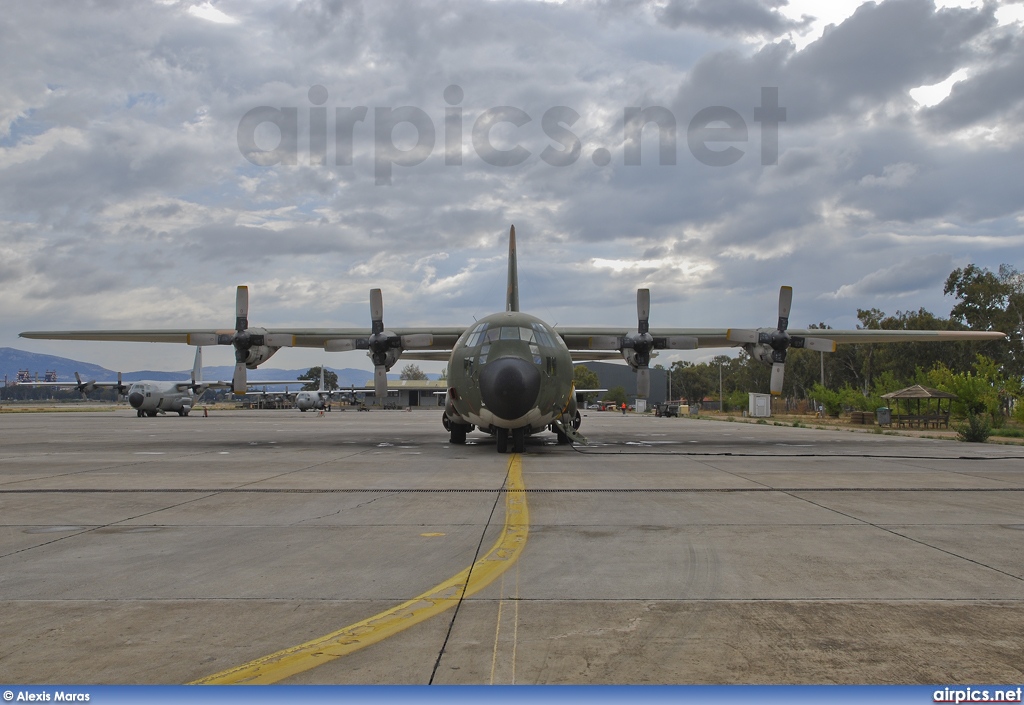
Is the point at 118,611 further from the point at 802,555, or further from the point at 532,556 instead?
Result: the point at 802,555

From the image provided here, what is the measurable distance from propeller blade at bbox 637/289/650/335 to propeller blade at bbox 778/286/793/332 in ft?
15.8

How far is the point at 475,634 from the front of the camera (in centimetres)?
429

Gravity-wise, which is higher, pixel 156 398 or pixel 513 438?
pixel 513 438

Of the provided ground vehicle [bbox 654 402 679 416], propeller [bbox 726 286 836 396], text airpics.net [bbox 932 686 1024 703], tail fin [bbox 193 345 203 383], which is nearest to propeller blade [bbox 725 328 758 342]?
propeller [bbox 726 286 836 396]

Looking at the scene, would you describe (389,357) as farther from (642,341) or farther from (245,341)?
(642,341)

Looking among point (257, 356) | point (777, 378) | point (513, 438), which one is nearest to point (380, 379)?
point (257, 356)

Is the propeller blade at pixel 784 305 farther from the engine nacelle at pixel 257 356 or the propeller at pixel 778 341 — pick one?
the engine nacelle at pixel 257 356

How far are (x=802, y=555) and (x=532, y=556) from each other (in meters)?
2.38

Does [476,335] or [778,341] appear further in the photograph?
[778,341]

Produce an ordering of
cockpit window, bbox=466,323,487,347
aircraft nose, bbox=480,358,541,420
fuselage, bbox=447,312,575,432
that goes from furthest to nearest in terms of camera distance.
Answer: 1. cockpit window, bbox=466,323,487,347
2. fuselage, bbox=447,312,575,432
3. aircraft nose, bbox=480,358,541,420

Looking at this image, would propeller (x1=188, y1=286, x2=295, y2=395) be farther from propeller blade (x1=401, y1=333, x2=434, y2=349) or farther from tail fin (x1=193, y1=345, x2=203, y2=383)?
tail fin (x1=193, y1=345, x2=203, y2=383)

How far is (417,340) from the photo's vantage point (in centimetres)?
2562

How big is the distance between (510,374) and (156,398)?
4774 centimetres

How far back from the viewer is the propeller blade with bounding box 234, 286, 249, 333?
1032 inches
